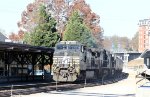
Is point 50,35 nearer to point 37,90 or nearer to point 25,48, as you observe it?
point 25,48

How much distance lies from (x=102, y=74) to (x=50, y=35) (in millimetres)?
13162

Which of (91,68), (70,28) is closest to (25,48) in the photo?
(91,68)

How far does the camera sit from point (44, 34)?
51.9m

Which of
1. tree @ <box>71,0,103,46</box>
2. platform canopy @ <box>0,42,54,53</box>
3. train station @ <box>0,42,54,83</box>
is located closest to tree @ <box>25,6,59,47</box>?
train station @ <box>0,42,54,83</box>

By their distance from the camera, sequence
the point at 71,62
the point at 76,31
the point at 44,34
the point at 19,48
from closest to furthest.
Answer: the point at 19,48
the point at 71,62
the point at 44,34
the point at 76,31

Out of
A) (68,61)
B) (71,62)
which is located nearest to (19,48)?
(68,61)

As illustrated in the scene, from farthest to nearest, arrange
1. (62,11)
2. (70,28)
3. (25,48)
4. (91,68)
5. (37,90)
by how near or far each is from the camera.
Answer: (62,11), (70,28), (91,68), (25,48), (37,90)

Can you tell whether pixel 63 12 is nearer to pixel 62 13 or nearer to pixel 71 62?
pixel 62 13

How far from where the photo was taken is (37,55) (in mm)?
40000

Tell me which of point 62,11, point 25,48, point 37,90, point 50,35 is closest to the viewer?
point 37,90

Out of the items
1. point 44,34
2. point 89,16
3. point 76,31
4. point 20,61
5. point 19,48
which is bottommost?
point 20,61

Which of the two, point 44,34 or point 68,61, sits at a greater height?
point 44,34

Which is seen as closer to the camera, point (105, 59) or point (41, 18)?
point (105, 59)

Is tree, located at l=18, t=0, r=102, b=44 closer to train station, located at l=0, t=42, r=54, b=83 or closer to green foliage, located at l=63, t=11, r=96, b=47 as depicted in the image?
green foliage, located at l=63, t=11, r=96, b=47
